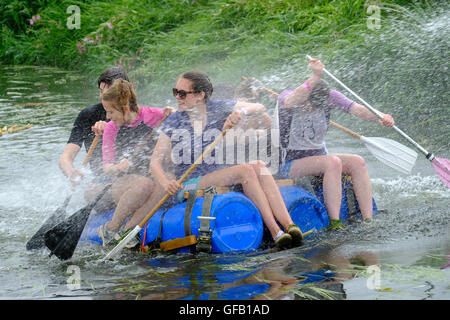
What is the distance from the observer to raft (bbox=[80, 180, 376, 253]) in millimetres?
4676

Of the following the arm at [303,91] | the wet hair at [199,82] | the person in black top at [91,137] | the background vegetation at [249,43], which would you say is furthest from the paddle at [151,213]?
the background vegetation at [249,43]

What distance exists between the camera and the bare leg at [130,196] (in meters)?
5.04

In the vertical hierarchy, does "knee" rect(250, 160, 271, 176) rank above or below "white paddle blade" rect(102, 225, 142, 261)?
above

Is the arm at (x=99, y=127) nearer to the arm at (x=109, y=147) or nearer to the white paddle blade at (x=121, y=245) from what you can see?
the arm at (x=109, y=147)

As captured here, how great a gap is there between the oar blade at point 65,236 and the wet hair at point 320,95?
6.14 ft

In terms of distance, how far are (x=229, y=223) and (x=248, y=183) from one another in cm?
32

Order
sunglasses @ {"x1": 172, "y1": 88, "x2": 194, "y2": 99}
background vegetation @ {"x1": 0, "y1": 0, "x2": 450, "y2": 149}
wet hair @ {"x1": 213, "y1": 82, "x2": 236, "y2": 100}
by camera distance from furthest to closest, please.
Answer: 1. background vegetation @ {"x1": 0, "y1": 0, "x2": 450, "y2": 149}
2. wet hair @ {"x1": 213, "y1": 82, "x2": 236, "y2": 100}
3. sunglasses @ {"x1": 172, "y1": 88, "x2": 194, "y2": 99}

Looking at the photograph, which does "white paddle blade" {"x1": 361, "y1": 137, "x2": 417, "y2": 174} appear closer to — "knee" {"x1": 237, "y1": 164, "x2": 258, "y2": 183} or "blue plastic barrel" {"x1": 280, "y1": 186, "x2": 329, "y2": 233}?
"blue plastic barrel" {"x1": 280, "y1": 186, "x2": 329, "y2": 233}

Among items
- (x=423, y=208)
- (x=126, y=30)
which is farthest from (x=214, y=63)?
(x=423, y=208)

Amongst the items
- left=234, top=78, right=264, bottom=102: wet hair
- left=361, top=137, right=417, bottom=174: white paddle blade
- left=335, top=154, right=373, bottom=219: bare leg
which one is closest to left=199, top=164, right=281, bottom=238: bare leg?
left=335, top=154, right=373, bottom=219: bare leg

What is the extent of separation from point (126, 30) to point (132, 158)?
8.62m

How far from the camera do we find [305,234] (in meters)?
4.98

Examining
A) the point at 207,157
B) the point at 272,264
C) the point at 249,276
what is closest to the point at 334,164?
the point at 207,157

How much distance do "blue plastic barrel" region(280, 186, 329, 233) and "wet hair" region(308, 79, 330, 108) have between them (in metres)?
0.68
